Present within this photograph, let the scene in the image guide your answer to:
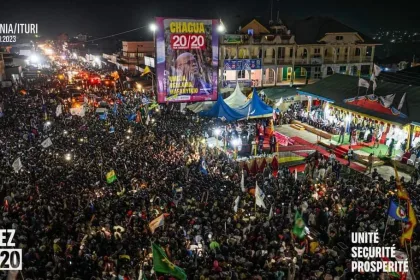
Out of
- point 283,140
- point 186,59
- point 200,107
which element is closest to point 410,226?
point 283,140

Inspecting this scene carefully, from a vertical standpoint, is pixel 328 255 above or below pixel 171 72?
below

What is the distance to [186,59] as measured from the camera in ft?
66.5

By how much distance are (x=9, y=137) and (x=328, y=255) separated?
1872 cm

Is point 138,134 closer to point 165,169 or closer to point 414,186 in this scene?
point 165,169

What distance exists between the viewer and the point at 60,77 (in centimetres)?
5038

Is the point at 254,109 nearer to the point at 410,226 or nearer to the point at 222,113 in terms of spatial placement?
the point at 222,113

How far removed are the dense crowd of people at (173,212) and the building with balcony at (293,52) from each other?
1905 centimetres

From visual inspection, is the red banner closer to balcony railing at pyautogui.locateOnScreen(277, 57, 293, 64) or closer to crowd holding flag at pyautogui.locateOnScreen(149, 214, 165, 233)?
crowd holding flag at pyautogui.locateOnScreen(149, 214, 165, 233)

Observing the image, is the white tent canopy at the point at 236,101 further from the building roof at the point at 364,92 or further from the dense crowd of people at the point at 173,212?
the dense crowd of people at the point at 173,212

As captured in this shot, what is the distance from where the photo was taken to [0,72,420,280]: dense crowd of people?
9351 millimetres

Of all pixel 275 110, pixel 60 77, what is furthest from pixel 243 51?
pixel 60 77

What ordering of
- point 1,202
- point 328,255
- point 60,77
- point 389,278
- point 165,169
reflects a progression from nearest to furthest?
point 389,278 → point 328,255 → point 1,202 → point 165,169 → point 60,77

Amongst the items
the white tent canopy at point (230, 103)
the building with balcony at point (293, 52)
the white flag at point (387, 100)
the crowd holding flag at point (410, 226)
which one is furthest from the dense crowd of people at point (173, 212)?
the building with balcony at point (293, 52)

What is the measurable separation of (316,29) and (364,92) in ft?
64.3
